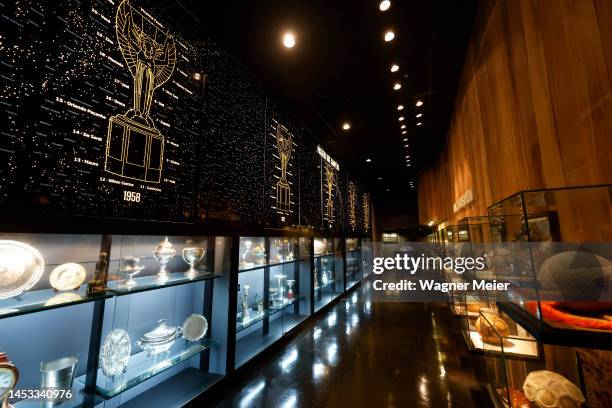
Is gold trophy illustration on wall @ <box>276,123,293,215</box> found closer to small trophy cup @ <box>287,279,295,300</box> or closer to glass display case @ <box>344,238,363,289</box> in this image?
small trophy cup @ <box>287,279,295,300</box>

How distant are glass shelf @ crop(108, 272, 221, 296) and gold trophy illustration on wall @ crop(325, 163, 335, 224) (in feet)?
11.8

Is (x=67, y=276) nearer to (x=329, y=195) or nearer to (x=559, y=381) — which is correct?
(x=559, y=381)

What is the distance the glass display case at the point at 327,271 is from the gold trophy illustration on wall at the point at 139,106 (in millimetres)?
3806

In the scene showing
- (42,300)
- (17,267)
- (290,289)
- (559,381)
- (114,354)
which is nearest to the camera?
(559,381)

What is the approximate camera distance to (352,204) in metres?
8.09

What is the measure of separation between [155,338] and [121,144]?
5.01ft

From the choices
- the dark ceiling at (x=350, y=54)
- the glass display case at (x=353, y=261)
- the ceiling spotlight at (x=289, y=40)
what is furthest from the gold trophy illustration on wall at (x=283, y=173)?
the glass display case at (x=353, y=261)

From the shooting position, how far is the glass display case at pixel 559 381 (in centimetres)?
102

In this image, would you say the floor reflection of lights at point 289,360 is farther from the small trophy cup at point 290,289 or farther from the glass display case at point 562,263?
the glass display case at point 562,263

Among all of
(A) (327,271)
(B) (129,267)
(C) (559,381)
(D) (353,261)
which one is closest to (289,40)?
(B) (129,267)

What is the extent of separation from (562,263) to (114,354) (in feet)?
8.29

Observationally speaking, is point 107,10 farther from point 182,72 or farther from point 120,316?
point 120,316

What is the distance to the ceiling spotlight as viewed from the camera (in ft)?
8.63

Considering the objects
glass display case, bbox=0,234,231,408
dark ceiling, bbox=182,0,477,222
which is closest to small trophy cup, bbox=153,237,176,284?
glass display case, bbox=0,234,231,408
